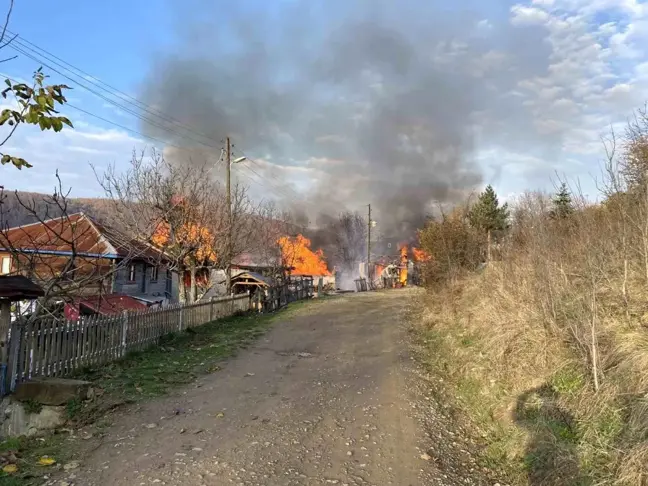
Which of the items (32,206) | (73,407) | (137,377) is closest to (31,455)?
(73,407)

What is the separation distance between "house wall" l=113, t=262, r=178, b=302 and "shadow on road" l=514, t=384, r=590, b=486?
63.0 ft

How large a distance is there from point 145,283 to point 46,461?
24.0 meters

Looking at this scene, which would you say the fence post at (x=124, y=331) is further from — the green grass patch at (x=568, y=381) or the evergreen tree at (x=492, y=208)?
the evergreen tree at (x=492, y=208)

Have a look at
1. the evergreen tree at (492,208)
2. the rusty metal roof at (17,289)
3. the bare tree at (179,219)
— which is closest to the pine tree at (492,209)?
the evergreen tree at (492,208)

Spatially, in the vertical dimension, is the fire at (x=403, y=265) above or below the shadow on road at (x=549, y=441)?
above

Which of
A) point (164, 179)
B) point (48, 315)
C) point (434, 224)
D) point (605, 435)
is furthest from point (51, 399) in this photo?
point (434, 224)

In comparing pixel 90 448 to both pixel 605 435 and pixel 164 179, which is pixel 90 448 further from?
pixel 164 179

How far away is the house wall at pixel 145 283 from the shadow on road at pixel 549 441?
1919 cm

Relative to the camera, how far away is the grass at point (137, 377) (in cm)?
480

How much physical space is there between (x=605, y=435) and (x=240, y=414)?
4.15 meters

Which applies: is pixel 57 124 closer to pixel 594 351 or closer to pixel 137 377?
pixel 594 351

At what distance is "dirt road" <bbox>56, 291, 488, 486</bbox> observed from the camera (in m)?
4.39

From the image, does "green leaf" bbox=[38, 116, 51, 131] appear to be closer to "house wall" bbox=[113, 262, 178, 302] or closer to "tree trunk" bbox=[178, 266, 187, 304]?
"tree trunk" bbox=[178, 266, 187, 304]

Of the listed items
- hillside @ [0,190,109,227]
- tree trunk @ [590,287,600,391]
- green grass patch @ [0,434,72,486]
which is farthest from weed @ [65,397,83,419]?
tree trunk @ [590,287,600,391]
